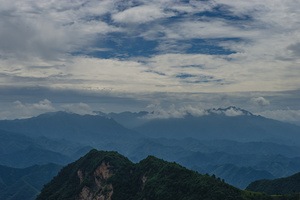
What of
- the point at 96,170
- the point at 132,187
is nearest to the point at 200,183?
the point at 132,187

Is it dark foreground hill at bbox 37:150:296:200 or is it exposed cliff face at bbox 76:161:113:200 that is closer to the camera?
dark foreground hill at bbox 37:150:296:200

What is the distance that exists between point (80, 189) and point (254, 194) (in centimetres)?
10978

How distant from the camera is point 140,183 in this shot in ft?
533

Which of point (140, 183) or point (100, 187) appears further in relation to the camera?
point (100, 187)

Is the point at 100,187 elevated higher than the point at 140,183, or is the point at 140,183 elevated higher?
the point at 140,183

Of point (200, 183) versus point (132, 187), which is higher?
point (200, 183)

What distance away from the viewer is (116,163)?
178m

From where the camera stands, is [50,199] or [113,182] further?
[50,199]

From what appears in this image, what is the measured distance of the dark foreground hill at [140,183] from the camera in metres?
118

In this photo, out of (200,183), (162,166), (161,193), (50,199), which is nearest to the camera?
(200,183)

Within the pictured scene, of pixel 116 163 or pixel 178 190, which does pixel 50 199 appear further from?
pixel 178 190

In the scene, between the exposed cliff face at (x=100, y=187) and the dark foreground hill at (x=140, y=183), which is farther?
the exposed cliff face at (x=100, y=187)

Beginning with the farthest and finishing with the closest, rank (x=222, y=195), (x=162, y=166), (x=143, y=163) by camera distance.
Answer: (x=143, y=163)
(x=162, y=166)
(x=222, y=195)

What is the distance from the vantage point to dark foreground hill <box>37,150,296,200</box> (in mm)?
118431
